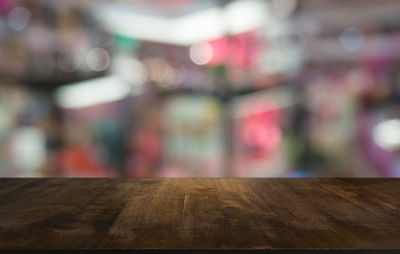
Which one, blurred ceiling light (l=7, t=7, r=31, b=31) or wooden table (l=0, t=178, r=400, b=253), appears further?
blurred ceiling light (l=7, t=7, r=31, b=31)

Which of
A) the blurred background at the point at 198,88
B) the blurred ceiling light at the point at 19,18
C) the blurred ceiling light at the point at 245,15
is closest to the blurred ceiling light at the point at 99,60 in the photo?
the blurred background at the point at 198,88

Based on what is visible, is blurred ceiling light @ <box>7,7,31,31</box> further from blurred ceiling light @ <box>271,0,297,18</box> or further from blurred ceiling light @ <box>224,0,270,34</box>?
blurred ceiling light @ <box>271,0,297,18</box>

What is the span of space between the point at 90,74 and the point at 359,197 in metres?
1.63

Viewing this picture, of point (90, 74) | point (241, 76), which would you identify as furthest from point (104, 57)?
point (241, 76)

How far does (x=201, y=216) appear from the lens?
0.63 metres

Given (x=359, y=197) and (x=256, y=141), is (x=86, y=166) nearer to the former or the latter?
(x=256, y=141)

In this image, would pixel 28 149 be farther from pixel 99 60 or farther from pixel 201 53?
pixel 201 53

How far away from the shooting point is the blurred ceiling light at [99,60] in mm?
2205

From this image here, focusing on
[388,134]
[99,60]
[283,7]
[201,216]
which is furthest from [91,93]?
[201,216]

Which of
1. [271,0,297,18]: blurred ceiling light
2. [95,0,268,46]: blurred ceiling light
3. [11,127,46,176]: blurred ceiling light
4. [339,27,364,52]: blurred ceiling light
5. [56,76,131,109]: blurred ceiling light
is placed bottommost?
[11,127,46,176]: blurred ceiling light

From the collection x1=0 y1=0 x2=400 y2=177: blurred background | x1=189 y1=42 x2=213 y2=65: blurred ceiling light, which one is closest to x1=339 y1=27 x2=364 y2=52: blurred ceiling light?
x1=0 y1=0 x2=400 y2=177: blurred background

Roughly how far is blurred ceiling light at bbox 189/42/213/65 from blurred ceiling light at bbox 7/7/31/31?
73 centimetres

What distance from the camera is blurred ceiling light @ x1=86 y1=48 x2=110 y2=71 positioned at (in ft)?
7.23

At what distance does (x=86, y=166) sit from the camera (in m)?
2.21
